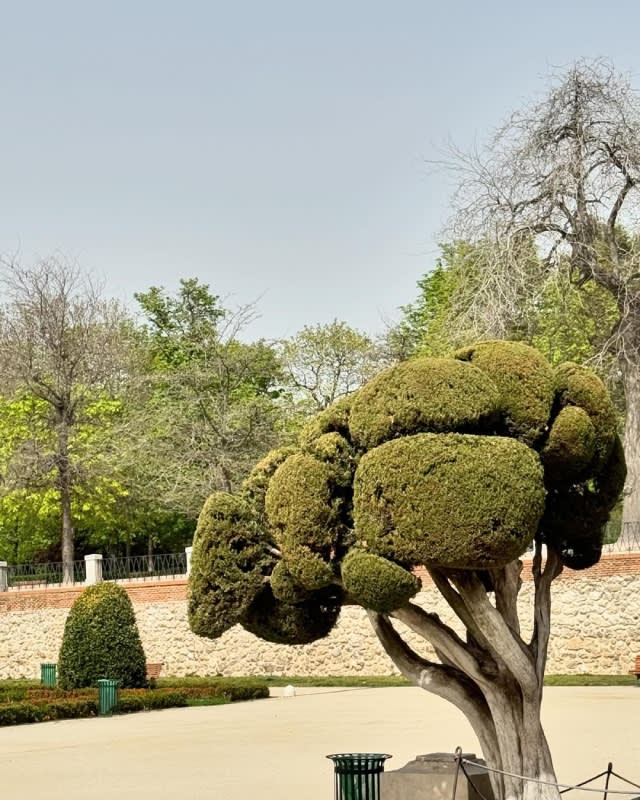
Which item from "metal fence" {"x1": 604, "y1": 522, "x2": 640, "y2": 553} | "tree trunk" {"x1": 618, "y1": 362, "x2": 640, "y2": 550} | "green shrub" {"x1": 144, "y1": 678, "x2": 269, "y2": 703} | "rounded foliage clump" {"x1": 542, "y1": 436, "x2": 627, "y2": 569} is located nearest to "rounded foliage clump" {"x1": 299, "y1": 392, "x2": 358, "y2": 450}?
"rounded foliage clump" {"x1": 542, "y1": 436, "x2": 627, "y2": 569}

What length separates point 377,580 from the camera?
8.79 metres

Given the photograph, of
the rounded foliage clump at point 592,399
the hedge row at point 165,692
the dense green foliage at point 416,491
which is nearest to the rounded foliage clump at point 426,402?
the dense green foliage at point 416,491

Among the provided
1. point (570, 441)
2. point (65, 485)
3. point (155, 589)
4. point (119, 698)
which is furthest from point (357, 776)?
point (65, 485)

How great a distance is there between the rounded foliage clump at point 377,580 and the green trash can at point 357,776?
1797 mm

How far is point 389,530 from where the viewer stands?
8.73 metres

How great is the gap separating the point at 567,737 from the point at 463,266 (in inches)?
516

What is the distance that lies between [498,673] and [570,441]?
6.24 ft

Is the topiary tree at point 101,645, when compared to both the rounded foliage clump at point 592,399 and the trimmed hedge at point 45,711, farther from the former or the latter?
the rounded foliage clump at point 592,399

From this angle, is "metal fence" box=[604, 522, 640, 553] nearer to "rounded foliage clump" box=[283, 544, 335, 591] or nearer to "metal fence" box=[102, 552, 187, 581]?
"metal fence" box=[102, 552, 187, 581]

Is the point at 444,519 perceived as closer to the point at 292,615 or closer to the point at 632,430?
the point at 292,615

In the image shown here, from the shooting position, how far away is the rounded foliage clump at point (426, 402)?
8.81 metres

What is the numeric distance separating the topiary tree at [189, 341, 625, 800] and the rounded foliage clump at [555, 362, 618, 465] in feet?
0.05

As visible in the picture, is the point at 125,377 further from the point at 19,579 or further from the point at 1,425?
the point at 19,579

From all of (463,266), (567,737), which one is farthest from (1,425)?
(567,737)
